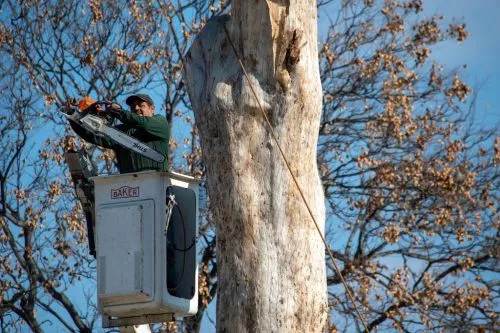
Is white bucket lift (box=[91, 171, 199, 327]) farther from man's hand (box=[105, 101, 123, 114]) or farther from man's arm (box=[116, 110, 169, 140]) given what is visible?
man's hand (box=[105, 101, 123, 114])

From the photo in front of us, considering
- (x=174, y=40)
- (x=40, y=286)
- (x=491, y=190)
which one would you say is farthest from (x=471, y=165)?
(x=40, y=286)

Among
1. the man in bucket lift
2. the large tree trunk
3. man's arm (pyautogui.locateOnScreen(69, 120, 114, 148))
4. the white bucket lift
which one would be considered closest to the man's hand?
the man in bucket lift

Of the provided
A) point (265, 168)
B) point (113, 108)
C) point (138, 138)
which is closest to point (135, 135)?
point (138, 138)

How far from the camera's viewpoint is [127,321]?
9.58 m

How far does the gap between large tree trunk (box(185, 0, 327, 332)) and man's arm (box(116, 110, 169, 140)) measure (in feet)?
2.36

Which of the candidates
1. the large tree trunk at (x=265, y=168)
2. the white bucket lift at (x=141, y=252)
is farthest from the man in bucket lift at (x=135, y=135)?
the large tree trunk at (x=265, y=168)

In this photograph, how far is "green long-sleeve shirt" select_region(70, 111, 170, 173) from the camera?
9828 millimetres

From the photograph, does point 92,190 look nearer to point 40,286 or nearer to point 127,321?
point 127,321

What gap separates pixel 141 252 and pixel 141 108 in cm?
127

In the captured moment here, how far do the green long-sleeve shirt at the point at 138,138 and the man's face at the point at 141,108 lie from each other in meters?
0.18

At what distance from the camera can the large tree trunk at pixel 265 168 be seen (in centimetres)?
874

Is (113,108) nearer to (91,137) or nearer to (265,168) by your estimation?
(91,137)

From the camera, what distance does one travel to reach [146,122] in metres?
9.83

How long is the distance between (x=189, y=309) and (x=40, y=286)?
31.8 ft
